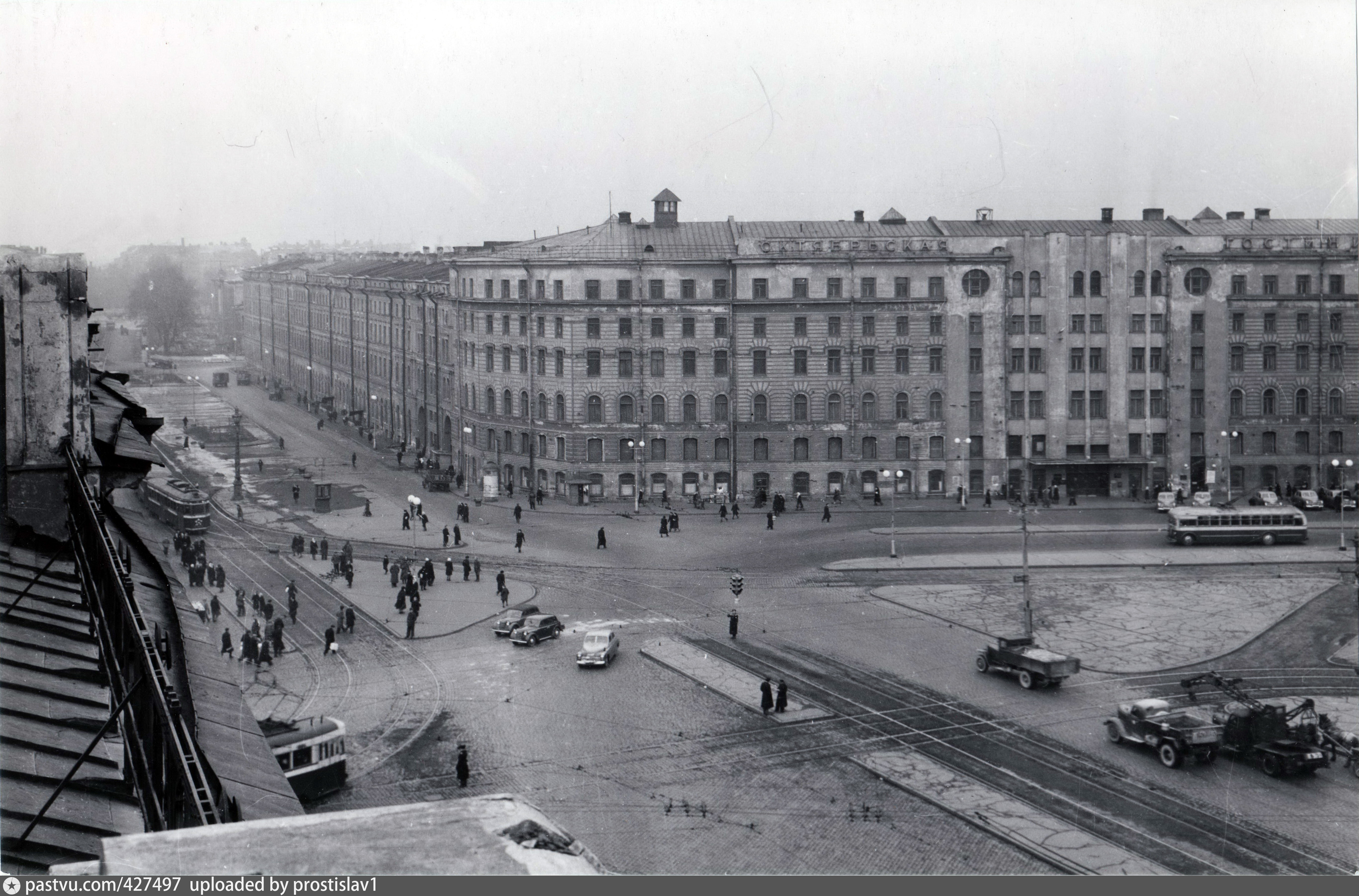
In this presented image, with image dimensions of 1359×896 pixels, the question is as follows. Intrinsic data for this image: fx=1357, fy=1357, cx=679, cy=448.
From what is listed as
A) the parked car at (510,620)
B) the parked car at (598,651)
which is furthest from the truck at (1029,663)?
the parked car at (510,620)

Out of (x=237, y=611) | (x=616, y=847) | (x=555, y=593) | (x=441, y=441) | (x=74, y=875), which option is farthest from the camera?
(x=441, y=441)

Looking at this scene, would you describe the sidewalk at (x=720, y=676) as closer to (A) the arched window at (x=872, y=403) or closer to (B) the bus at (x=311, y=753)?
(B) the bus at (x=311, y=753)

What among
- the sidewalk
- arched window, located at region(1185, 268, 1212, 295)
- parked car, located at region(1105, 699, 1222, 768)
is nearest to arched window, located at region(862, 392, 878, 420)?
arched window, located at region(1185, 268, 1212, 295)

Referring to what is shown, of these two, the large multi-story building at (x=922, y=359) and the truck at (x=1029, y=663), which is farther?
the large multi-story building at (x=922, y=359)

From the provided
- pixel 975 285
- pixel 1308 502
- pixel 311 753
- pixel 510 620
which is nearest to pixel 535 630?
pixel 510 620

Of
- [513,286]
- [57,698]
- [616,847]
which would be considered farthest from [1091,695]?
[513,286]

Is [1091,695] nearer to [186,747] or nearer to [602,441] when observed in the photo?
[186,747]

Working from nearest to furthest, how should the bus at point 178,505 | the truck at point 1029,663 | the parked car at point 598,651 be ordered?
the truck at point 1029,663, the parked car at point 598,651, the bus at point 178,505

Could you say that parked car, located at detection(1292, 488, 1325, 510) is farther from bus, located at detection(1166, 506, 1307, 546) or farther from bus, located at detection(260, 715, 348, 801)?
bus, located at detection(260, 715, 348, 801)
